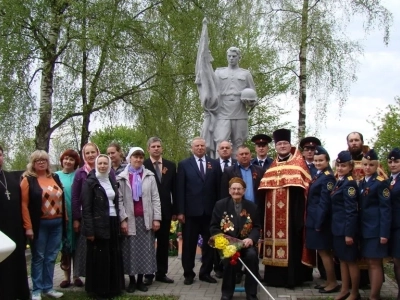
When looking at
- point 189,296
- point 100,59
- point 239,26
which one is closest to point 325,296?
point 189,296

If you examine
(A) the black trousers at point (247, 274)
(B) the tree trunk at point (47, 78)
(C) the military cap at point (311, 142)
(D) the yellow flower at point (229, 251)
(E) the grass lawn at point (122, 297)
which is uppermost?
(B) the tree trunk at point (47, 78)

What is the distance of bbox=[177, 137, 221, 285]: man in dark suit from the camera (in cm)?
720

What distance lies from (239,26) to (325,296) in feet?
45.7

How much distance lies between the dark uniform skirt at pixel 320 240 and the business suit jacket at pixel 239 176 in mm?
878

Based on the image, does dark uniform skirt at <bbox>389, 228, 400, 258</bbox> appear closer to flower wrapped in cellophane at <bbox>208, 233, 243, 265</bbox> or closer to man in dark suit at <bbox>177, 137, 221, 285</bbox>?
flower wrapped in cellophane at <bbox>208, 233, 243, 265</bbox>

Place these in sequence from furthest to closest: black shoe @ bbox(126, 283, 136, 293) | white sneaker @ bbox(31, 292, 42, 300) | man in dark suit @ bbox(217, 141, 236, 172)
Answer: man in dark suit @ bbox(217, 141, 236, 172), black shoe @ bbox(126, 283, 136, 293), white sneaker @ bbox(31, 292, 42, 300)

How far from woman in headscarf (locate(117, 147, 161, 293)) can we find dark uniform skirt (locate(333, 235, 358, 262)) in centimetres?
220

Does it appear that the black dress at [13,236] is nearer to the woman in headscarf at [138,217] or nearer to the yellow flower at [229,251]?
the woman in headscarf at [138,217]

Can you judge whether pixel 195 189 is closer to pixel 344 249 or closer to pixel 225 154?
pixel 225 154

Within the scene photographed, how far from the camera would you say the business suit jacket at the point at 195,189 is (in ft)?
23.6

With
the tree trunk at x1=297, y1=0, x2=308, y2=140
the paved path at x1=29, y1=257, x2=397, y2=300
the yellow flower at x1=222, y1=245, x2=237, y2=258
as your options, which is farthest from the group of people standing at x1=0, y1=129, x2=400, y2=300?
the tree trunk at x1=297, y1=0, x2=308, y2=140

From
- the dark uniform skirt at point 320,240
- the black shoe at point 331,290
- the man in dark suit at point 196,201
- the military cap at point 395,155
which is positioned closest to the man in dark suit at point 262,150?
the man in dark suit at point 196,201

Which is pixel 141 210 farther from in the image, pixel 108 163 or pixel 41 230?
pixel 41 230

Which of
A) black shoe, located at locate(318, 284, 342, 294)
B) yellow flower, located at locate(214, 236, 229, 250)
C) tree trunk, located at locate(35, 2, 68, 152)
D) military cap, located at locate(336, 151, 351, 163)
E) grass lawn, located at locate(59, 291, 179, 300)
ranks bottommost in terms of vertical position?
grass lawn, located at locate(59, 291, 179, 300)
